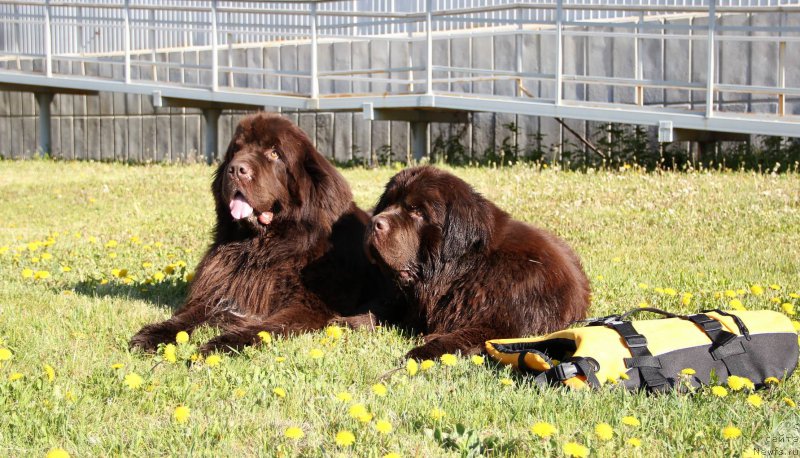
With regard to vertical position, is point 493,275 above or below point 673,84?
below

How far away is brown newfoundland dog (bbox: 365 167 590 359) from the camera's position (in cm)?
475

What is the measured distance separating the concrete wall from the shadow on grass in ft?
26.2

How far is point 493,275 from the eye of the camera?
15.9 feet

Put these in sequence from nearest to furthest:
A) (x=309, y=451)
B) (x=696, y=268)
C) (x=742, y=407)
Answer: (x=309, y=451) → (x=742, y=407) → (x=696, y=268)

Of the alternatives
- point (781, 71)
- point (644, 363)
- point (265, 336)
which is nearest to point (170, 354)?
point (265, 336)

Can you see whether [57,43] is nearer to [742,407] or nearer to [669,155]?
[669,155]

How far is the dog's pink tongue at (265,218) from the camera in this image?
207 inches

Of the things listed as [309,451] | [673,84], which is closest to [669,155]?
[673,84]

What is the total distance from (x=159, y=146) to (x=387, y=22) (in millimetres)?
5742

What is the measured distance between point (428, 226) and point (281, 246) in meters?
0.98

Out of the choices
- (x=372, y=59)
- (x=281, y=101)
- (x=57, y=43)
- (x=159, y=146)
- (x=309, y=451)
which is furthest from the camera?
(x=57, y=43)

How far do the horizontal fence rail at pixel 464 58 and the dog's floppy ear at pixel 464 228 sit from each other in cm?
667

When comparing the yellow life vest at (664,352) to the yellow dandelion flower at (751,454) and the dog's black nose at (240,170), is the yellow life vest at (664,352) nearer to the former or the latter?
the yellow dandelion flower at (751,454)

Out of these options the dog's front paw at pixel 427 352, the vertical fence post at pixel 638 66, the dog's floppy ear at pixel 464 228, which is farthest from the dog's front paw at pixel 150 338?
the vertical fence post at pixel 638 66
